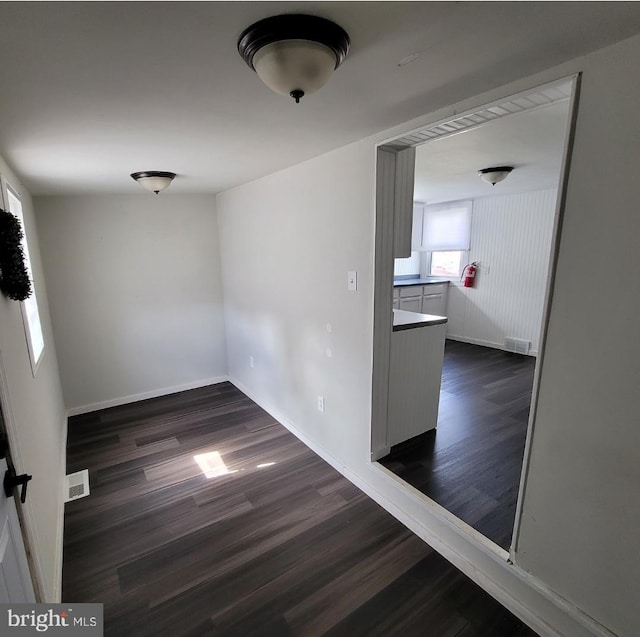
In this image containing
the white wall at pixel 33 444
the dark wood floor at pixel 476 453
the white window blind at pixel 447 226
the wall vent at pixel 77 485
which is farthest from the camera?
the white window blind at pixel 447 226

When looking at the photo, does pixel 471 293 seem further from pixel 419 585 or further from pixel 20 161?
pixel 20 161

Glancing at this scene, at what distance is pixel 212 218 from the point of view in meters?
4.06

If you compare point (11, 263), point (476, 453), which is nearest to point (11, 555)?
point (11, 263)

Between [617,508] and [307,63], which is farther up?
[307,63]

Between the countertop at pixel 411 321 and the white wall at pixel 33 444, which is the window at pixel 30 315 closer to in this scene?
the white wall at pixel 33 444

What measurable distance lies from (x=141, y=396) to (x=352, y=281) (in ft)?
9.88

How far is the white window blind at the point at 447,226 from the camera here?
5410 millimetres

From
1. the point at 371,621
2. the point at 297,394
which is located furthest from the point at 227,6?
the point at 297,394

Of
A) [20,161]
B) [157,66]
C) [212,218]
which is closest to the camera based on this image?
[157,66]

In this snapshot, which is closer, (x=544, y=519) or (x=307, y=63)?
(x=307, y=63)

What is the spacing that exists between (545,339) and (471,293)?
4436 millimetres

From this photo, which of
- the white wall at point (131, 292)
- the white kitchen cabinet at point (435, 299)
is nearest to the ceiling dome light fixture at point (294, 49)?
the white wall at point (131, 292)

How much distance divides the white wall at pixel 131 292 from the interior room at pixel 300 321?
3cm

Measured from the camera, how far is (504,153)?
8.46 feet
